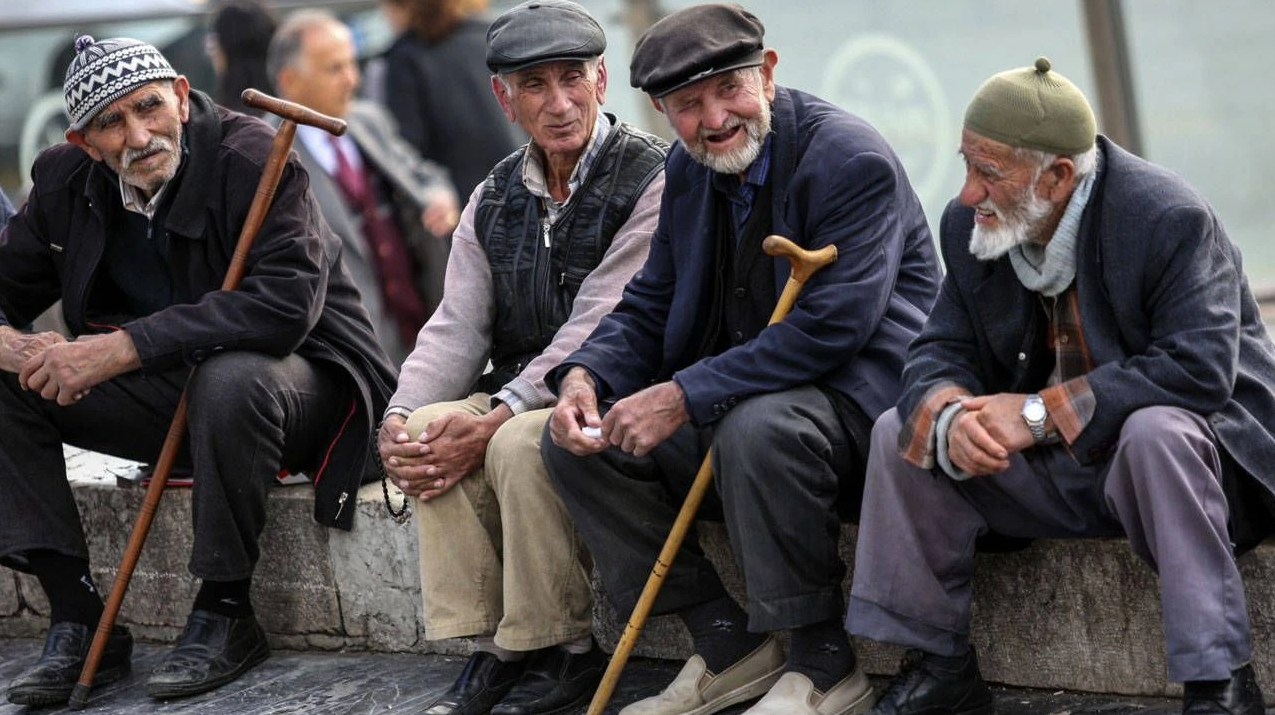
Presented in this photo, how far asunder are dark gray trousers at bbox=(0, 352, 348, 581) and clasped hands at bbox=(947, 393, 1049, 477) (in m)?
1.95

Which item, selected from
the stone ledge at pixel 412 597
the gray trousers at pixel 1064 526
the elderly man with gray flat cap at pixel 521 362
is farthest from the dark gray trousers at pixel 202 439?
the gray trousers at pixel 1064 526

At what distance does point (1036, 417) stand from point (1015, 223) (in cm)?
39

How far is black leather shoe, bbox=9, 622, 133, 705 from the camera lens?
4941 millimetres

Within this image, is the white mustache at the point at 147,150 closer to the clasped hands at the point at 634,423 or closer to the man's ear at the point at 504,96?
the man's ear at the point at 504,96

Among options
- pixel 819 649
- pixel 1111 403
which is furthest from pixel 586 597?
pixel 1111 403

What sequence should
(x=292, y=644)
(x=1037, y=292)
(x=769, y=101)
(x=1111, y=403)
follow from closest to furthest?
(x=1111, y=403), (x=1037, y=292), (x=769, y=101), (x=292, y=644)

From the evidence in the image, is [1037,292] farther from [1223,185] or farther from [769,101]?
[1223,185]

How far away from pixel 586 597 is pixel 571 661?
6.5 inches

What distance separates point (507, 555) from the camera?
14.4 ft

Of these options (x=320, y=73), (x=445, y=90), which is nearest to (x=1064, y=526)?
(x=320, y=73)

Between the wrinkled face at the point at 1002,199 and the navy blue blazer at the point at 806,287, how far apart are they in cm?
34

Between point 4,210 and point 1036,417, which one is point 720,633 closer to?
point 1036,417

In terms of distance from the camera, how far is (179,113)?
5.09m

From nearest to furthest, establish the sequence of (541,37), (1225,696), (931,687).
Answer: (1225,696) → (931,687) → (541,37)
